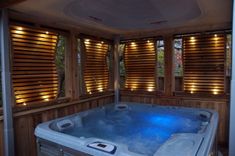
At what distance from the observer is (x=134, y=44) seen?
4.55 m

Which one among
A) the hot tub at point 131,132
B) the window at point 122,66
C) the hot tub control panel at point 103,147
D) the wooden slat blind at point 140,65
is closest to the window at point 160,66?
the wooden slat blind at point 140,65

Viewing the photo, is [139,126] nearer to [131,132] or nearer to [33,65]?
[131,132]

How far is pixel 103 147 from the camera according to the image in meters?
1.81

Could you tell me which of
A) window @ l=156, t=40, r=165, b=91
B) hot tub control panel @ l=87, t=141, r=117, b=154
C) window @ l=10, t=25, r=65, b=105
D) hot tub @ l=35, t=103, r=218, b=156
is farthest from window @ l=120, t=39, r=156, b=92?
hot tub control panel @ l=87, t=141, r=117, b=154

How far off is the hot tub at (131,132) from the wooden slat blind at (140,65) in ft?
2.71

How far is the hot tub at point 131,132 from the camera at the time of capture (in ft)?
5.93

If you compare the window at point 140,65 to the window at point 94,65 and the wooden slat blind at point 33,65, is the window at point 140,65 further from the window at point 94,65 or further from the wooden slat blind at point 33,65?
the wooden slat blind at point 33,65

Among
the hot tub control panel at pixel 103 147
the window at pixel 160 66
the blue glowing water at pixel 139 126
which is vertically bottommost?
the blue glowing water at pixel 139 126

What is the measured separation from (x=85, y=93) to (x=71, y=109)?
18.9 inches

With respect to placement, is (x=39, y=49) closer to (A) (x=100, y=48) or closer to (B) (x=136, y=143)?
(A) (x=100, y=48)

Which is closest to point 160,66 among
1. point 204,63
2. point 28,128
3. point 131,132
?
point 204,63

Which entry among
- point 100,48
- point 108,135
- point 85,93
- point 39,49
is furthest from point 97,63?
point 108,135

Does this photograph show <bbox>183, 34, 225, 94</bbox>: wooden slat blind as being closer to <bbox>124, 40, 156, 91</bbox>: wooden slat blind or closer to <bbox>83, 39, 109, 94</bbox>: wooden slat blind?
<bbox>124, 40, 156, 91</bbox>: wooden slat blind

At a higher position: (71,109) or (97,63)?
(97,63)
